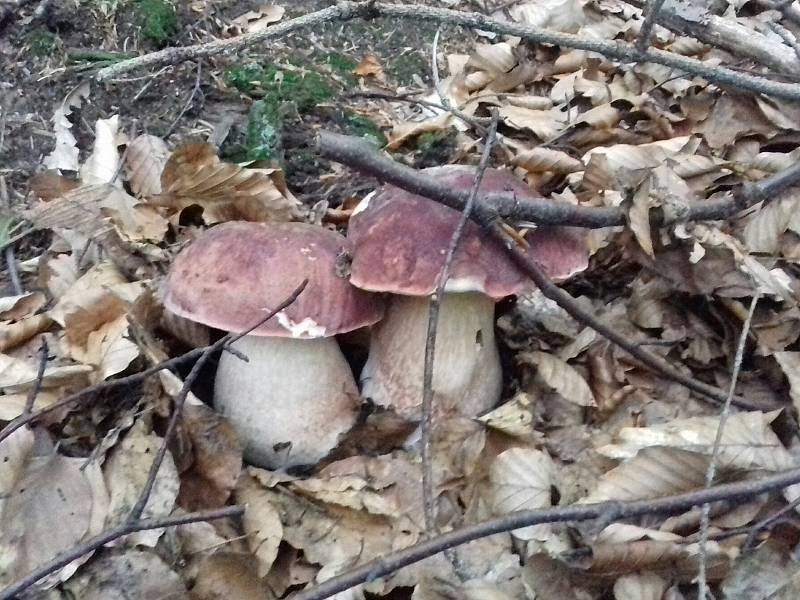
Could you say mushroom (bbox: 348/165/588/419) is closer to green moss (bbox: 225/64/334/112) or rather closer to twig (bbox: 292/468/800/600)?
twig (bbox: 292/468/800/600)

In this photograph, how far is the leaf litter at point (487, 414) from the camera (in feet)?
4.87

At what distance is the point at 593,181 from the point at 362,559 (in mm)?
1343

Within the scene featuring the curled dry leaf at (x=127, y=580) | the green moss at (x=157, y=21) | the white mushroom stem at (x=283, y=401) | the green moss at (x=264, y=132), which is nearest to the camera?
the curled dry leaf at (x=127, y=580)

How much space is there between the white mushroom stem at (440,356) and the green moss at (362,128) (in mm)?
1088

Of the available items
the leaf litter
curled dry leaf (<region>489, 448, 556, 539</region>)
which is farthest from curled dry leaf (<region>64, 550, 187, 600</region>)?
curled dry leaf (<region>489, 448, 556, 539</region>)

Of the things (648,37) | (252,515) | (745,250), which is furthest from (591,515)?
(648,37)

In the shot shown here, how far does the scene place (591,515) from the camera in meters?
1.24

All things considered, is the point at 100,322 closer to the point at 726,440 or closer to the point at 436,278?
the point at 436,278

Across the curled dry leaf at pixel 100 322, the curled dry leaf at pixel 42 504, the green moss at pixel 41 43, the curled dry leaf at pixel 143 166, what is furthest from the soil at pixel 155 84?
the curled dry leaf at pixel 42 504

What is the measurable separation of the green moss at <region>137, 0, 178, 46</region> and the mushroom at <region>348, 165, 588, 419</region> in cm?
165

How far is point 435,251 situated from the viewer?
1611mm

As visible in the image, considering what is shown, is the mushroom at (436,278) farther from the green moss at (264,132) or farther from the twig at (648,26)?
the green moss at (264,132)

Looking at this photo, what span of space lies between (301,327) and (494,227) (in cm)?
48

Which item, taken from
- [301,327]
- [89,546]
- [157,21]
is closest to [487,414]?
[301,327]
